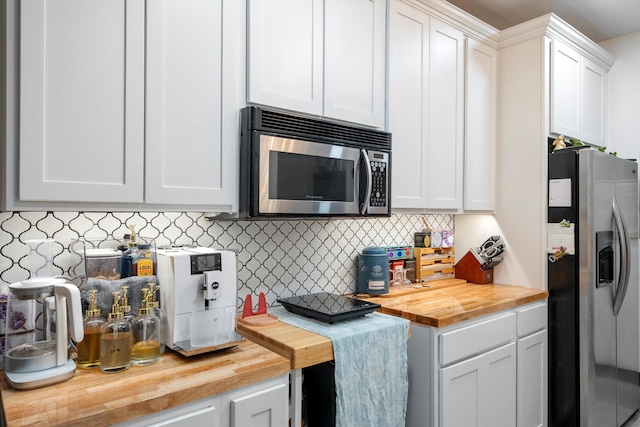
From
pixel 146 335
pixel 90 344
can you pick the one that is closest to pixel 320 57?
pixel 146 335

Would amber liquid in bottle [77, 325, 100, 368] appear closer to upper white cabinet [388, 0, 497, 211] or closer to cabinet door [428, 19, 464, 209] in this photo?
upper white cabinet [388, 0, 497, 211]

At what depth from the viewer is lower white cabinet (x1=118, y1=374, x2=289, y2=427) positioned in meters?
1.16

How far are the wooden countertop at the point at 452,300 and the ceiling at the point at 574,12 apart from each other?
6.33ft

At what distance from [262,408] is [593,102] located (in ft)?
10.5

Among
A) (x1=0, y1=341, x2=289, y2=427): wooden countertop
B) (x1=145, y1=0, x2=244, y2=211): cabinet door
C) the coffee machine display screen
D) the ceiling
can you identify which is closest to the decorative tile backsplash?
the coffee machine display screen

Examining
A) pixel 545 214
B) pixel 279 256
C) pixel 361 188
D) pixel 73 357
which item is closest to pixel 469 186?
pixel 545 214

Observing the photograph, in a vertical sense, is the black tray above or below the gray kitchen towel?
above

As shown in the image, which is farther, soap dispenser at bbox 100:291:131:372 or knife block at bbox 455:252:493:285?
knife block at bbox 455:252:493:285

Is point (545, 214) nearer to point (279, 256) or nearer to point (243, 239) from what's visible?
point (279, 256)

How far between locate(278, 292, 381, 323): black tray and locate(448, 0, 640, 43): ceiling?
2224mm

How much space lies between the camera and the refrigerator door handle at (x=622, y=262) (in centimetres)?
261

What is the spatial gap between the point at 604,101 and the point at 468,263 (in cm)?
177

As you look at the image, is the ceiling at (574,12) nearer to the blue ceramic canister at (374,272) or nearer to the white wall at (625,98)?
the white wall at (625,98)

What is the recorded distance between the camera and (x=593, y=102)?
3135 mm
